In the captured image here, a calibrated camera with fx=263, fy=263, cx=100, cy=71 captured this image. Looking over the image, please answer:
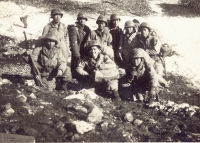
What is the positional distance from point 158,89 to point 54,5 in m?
3.31

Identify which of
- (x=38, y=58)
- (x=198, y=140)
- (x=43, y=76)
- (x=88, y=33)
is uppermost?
(x=88, y=33)

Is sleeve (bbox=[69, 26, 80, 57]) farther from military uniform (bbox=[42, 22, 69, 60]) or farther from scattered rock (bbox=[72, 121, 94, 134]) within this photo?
scattered rock (bbox=[72, 121, 94, 134])

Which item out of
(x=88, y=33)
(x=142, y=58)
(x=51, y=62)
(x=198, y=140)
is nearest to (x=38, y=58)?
(x=51, y=62)

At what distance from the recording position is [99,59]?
4.18 meters

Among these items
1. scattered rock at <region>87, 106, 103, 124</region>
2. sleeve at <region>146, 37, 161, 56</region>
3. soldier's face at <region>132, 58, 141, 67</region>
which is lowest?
scattered rock at <region>87, 106, 103, 124</region>

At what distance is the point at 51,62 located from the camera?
4301 millimetres

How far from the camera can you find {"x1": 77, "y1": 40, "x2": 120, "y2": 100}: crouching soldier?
4.14 m

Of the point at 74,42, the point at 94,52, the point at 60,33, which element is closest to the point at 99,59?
the point at 94,52

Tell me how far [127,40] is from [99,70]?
1.05 meters

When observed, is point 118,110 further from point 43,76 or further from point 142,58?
point 43,76

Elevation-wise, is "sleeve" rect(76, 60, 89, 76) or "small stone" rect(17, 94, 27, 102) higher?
"sleeve" rect(76, 60, 89, 76)

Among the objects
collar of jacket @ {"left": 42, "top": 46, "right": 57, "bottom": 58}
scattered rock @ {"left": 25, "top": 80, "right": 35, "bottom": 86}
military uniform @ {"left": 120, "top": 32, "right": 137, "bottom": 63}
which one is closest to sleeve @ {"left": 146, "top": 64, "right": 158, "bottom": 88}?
military uniform @ {"left": 120, "top": 32, "right": 137, "bottom": 63}

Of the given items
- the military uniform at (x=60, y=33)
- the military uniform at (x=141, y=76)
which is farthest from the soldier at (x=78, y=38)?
the military uniform at (x=141, y=76)

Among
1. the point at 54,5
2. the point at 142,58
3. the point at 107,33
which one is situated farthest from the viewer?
the point at 54,5
